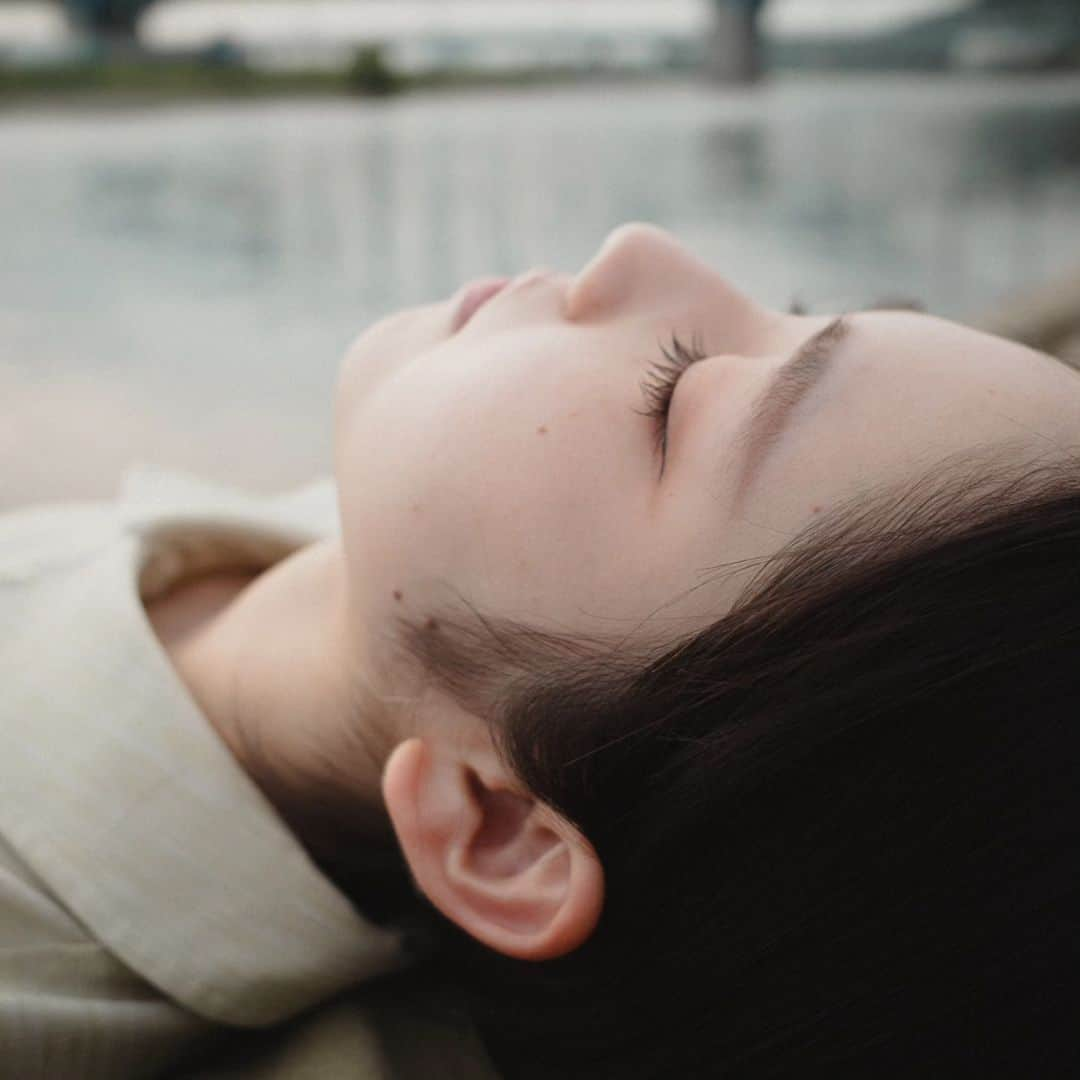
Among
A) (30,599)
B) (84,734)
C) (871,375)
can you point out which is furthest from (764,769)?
(30,599)

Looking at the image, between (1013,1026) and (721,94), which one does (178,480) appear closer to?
(1013,1026)

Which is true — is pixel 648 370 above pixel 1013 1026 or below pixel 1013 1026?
above

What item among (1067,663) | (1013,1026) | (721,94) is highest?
(721,94)

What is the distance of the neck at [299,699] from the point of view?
59 cm

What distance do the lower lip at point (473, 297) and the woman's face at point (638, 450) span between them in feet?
0.19

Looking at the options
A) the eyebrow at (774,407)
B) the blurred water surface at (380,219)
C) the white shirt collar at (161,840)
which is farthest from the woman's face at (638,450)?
the blurred water surface at (380,219)

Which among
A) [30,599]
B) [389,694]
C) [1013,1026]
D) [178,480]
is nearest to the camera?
[1013,1026]

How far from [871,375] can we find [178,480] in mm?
596

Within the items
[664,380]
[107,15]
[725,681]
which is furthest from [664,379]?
[107,15]

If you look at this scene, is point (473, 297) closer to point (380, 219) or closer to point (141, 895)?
point (141, 895)

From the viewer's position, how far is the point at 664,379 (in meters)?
0.50

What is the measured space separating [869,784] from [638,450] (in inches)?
6.3

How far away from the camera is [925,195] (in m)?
1.91

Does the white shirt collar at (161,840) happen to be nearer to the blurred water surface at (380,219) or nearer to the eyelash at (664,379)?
the eyelash at (664,379)
